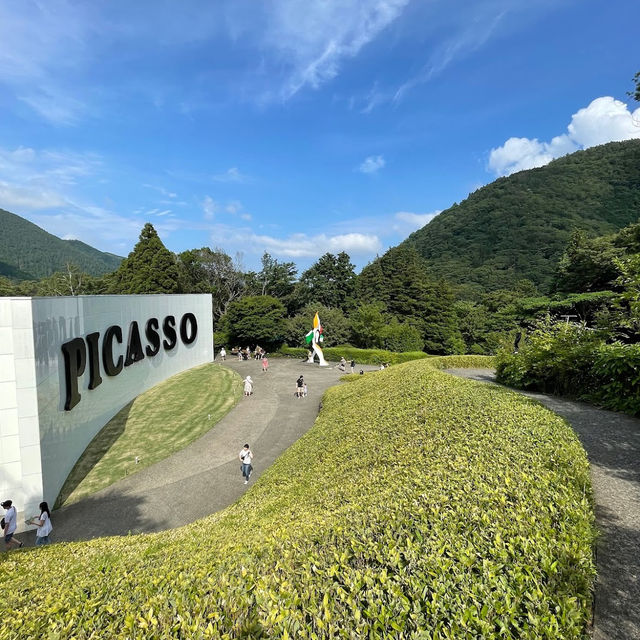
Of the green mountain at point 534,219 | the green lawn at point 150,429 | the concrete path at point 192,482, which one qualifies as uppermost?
the green mountain at point 534,219

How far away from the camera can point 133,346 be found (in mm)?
16078

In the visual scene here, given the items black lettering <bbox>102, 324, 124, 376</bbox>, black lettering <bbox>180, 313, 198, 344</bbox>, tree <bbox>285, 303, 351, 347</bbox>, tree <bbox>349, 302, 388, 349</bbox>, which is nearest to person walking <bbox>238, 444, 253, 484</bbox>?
black lettering <bbox>102, 324, 124, 376</bbox>

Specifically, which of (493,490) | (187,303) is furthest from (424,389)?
(187,303)

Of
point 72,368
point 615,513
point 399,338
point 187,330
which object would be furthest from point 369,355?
point 615,513

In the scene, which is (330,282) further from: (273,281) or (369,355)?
(369,355)

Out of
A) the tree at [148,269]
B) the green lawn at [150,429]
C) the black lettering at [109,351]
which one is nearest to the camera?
the green lawn at [150,429]

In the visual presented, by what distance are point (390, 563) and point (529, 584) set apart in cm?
105

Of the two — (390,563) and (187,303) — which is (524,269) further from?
(390,563)

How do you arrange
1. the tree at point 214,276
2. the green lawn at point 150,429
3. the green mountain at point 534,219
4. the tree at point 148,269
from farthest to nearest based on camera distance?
the green mountain at point 534,219 → the tree at point 214,276 → the tree at point 148,269 → the green lawn at point 150,429

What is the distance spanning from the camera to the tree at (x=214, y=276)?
138ft

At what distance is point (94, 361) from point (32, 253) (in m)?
129

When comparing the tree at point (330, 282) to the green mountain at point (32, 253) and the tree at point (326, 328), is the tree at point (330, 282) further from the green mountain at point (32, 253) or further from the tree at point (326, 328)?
the green mountain at point (32, 253)

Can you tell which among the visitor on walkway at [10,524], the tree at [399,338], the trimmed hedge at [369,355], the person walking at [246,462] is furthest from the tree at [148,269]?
the visitor on walkway at [10,524]

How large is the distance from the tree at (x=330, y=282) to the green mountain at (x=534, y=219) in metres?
24.8
